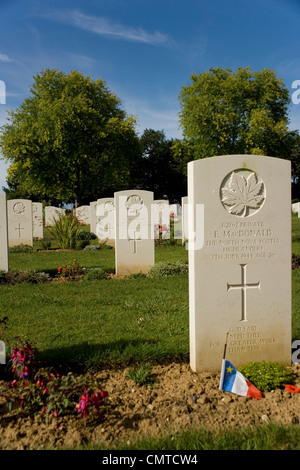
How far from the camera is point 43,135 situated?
78.9 ft

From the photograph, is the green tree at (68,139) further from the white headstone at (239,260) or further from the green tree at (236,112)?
the white headstone at (239,260)

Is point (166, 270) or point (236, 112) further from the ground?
point (236, 112)

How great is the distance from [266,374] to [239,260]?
1.07 metres

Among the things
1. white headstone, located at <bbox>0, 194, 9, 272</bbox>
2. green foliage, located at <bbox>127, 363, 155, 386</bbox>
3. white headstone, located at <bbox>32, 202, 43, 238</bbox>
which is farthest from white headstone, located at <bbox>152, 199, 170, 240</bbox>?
green foliage, located at <bbox>127, 363, 155, 386</bbox>

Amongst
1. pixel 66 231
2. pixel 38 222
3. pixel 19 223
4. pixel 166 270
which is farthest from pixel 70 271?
pixel 38 222

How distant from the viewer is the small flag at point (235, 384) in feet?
9.86

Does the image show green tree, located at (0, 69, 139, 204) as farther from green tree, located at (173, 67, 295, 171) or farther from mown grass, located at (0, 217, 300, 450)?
mown grass, located at (0, 217, 300, 450)

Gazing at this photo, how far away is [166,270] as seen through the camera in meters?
8.19

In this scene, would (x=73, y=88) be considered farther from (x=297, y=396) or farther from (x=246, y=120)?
(x=297, y=396)

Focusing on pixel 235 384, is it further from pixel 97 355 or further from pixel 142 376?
pixel 97 355

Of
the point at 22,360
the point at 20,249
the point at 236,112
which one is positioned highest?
the point at 236,112

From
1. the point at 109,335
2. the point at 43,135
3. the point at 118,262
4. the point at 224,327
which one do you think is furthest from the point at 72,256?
the point at 43,135

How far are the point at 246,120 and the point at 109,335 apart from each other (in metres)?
26.3

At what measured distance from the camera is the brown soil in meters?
2.43
